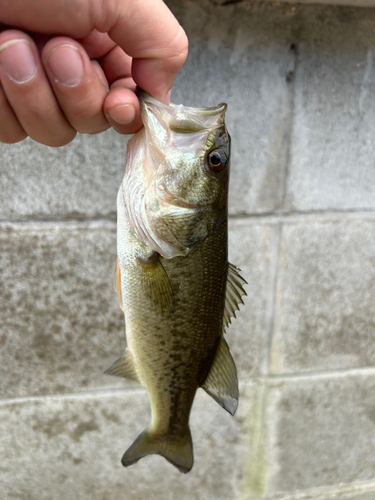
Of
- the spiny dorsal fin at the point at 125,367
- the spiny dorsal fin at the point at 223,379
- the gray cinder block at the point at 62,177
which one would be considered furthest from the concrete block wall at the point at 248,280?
the spiny dorsal fin at the point at 223,379

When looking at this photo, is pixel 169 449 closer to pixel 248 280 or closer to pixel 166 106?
pixel 248 280

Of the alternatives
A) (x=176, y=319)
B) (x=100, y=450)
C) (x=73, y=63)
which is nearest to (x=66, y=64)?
(x=73, y=63)

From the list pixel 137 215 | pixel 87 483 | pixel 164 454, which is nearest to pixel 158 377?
pixel 164 454

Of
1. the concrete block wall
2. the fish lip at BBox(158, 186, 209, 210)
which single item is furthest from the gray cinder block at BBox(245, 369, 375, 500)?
the fish lip at BBox(158, 186, 209, 210)

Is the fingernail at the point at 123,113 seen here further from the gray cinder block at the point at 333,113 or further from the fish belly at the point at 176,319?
the gray cinder block at the point at 333,113

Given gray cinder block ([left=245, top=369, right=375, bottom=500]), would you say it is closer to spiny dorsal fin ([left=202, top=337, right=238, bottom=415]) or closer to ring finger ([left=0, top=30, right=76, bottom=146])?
spiny dorsal fin ([left=202, top=337, right=238, bottom=415])

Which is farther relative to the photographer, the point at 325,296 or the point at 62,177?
the point at 325,296
